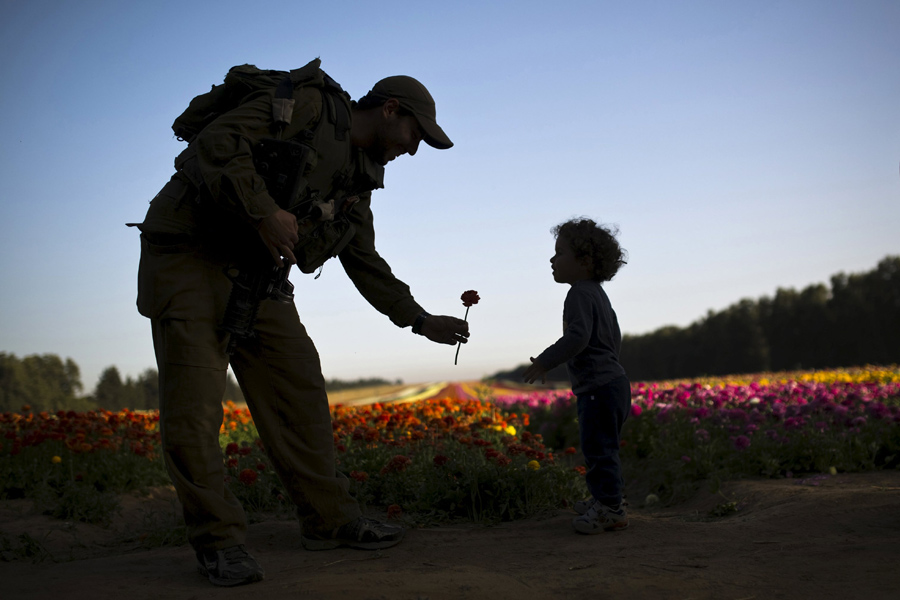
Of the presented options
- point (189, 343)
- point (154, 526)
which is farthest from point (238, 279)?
point (154, 526)

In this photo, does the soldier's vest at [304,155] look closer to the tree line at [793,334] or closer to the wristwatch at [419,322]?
the wristwatch at [419,322]

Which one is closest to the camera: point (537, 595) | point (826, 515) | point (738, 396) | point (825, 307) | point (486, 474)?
point (537, 595)

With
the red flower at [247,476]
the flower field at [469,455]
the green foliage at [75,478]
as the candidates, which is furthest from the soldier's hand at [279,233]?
the green foliage at [75,478]

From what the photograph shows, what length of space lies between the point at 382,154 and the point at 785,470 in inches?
167

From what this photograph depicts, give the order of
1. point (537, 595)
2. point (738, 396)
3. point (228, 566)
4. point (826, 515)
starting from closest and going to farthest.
Result: 1. point (537, 595)
2. point (228, 566)
3. point (826, 515)
4. point (738, 396)

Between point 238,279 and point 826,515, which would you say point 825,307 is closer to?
point 826,515

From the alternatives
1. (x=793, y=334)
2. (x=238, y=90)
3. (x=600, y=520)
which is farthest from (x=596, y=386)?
(x=793, y=334)

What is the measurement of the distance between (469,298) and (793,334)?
3103cm

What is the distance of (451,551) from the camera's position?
3.44 meters

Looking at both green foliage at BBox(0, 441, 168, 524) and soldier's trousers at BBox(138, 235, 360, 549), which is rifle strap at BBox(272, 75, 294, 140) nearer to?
soldier's trousers at BBox(138, 235, 360, 549)

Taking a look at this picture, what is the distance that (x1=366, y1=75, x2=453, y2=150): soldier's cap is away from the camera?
3387 mm

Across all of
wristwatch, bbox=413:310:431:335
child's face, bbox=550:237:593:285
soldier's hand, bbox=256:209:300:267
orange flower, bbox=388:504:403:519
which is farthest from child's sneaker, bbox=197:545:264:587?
child's face, bbox=550:237:593:285

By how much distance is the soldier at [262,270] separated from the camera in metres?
2.97

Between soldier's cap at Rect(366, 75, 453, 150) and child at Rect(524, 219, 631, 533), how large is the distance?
45.0 inches
